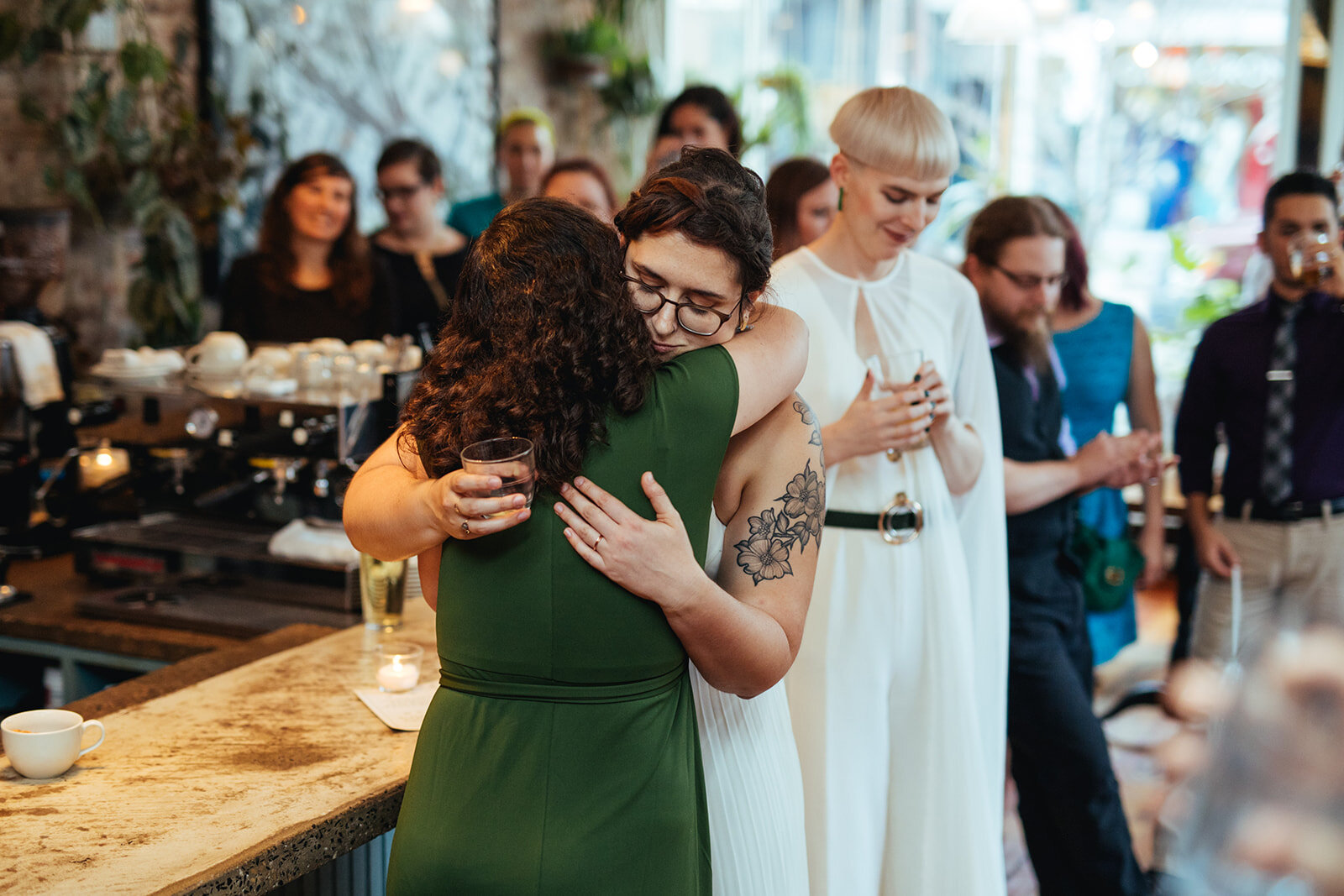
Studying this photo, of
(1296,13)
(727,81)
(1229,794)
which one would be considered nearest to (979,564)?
(1229,794)

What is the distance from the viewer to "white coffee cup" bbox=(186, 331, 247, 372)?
3.01 m

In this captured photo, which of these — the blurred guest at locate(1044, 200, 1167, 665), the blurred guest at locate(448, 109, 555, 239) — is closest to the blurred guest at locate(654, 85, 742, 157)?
the blurred guest at locate(448, 109, 555, 239)

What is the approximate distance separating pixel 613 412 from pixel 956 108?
22.6 feet

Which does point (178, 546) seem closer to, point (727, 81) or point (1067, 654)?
point (1067, 654)

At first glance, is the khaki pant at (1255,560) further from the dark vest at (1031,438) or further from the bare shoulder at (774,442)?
the bare shoulder at (774,442)

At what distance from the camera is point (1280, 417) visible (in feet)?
10.8

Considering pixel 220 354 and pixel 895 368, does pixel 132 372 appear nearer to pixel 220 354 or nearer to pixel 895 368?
pixel 220 354

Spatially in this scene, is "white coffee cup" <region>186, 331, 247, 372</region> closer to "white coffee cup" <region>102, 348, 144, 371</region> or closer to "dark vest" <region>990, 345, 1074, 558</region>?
"white coffee cup" <region>102, 348, 144, 371</region>

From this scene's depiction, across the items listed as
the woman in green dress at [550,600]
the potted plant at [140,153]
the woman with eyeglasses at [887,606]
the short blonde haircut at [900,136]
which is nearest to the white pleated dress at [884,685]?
the woman with eyeglasses at [887,606]

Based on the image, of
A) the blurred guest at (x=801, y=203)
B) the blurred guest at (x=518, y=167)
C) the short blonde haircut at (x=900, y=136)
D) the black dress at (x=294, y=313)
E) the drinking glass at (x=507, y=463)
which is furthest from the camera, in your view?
the blurred guest at (x=518, y=167)

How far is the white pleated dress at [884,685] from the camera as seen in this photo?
7.34 ft

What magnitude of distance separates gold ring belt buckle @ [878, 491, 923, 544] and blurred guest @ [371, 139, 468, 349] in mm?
2385

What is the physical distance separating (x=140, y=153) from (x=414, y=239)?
3.16ft

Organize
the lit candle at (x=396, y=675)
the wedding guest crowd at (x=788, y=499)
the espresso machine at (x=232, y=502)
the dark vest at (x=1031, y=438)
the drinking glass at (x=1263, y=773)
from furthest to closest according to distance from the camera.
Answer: the dark vest at (x=1031, y=438), the espresso machine at (x=232, y=502), the lit candle at (x=396, y=675), the wedding guest crowd at (x=788, y=499), the drinking glass at (x=1263, y=773)
